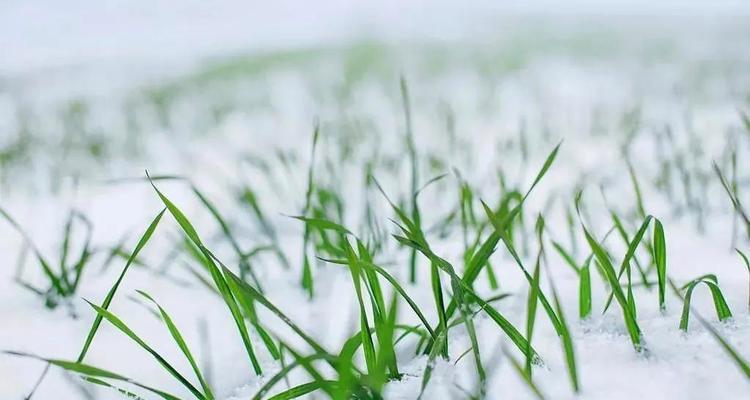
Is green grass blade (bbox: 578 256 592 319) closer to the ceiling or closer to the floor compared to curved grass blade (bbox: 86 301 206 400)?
closer to the floor

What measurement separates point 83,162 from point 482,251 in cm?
233

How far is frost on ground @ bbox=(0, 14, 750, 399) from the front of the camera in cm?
83

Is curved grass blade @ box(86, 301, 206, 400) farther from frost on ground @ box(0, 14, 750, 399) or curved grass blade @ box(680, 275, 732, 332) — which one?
curved grass blade @ box(680, 275, 732, 332)

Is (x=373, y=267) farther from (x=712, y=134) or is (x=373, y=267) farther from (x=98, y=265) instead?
(x=712, y=134)

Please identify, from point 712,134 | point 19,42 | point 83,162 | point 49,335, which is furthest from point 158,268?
point 19,42

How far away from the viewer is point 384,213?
1.78 meters

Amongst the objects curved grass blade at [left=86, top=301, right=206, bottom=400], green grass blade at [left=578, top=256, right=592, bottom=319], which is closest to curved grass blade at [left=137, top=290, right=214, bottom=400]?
curved grass blade at [left=86, top=301, right=206, bottom=400]

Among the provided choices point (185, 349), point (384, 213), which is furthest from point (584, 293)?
point (384, 213)

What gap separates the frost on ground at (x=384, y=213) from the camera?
2.73ft

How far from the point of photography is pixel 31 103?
195 inches

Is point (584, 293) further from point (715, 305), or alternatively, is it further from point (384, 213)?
point (384, 213)

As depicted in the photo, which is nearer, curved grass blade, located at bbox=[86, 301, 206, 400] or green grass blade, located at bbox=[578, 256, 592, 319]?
curved grass blade, located at bbox=[86, 301, 206, 400]

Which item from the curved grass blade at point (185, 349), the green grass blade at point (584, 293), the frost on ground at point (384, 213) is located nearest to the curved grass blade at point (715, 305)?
the frost on ground at point (384, 213)

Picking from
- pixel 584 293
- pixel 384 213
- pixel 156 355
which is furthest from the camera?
pixel 384 213
